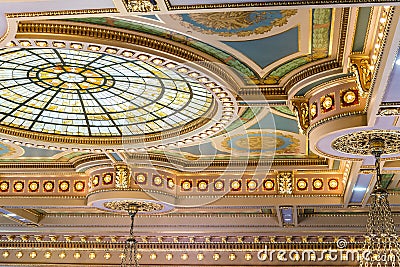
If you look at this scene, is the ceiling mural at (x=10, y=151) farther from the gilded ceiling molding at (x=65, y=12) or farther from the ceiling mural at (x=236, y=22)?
the gilded ceiling molding at (x=65, y=12)

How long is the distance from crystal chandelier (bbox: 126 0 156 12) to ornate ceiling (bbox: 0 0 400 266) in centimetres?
5

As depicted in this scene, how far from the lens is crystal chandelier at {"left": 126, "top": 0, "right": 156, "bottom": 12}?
584cm

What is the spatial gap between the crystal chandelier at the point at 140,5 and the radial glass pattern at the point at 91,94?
3234 millimetres

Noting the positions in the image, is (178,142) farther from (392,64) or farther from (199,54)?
(392,64)

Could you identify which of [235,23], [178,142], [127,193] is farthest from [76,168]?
[235,23]

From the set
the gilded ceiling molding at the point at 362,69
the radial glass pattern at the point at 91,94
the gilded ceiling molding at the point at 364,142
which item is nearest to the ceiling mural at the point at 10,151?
the radial glass pattern at the point at 91,94

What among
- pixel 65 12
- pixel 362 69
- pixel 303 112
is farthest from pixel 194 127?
pixel 65 12

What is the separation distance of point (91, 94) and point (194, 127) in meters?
2.18

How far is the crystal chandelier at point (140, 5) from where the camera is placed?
5840 millimetres

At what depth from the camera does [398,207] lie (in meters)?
15.8

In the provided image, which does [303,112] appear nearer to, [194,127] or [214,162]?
[194,127]

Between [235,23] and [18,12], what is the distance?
9.67 feet

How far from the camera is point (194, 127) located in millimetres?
11961

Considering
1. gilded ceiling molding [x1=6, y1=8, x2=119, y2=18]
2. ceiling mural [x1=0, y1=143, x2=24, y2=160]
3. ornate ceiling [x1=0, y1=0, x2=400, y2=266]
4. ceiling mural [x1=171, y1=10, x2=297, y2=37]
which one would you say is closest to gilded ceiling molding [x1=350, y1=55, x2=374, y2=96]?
ornate ceiling [x1=0, y1=0, x2=400, y2=266]
